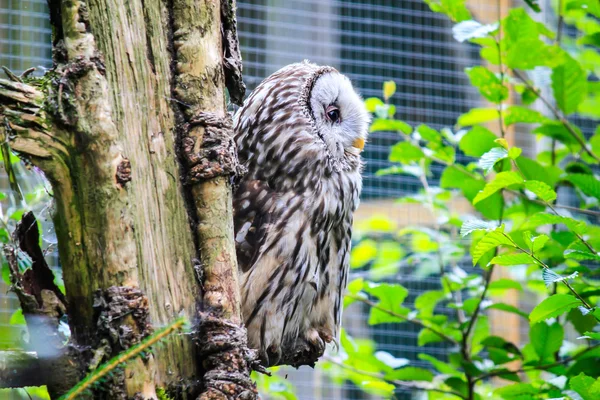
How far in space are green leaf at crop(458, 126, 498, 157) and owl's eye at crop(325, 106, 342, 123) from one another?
13.6 inches

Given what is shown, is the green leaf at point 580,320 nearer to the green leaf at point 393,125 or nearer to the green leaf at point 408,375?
the green leaf at point 408,375

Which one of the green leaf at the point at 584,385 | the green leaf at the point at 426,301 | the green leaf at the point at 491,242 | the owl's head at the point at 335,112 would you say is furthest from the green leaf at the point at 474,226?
the green leaf at the point at 426,301

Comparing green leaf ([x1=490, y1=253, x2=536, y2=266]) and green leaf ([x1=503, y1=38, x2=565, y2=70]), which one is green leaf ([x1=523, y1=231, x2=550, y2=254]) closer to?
green leaf ([x1=490, y1=253, x2=536, y2=266])

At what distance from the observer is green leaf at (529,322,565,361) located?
5.86 ft

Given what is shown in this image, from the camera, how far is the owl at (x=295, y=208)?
5.33 feet

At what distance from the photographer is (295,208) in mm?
1660

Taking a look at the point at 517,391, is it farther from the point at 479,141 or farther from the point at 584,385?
the point at 479,141

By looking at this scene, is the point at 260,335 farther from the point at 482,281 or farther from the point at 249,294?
the point at 482,281

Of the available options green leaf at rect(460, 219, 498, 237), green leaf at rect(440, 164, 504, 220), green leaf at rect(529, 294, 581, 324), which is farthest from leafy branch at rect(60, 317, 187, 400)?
green leaf at rect(440, 164, 504, 220)

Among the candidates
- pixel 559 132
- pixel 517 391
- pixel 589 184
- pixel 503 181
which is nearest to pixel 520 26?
pixel 559 132

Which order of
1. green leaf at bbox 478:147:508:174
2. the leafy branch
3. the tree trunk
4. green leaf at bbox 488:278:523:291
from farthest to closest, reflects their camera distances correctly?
green leaf at bbox 488:278:523:291
green leaf at bbox 478:147:508:174
the tree trunk
the leafy branch

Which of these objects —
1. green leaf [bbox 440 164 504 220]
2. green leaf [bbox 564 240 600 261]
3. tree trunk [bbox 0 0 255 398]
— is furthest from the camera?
green leaf [bbox 440 164 504 220]

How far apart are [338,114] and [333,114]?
0.03 meters

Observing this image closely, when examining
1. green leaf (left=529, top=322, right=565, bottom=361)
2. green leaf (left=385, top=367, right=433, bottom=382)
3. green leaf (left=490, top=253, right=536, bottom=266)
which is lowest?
green leaf (left=385, top=367, right=433, bottom=382)
